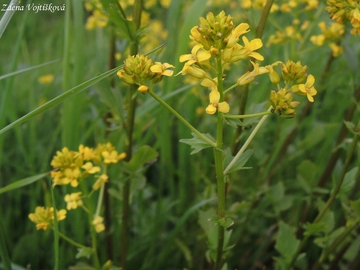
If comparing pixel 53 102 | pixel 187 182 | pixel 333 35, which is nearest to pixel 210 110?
pixel 53 102

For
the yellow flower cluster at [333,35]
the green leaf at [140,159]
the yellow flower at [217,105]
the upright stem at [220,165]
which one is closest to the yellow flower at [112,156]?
the green leaf at [140,159]

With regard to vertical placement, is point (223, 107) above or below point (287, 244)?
above

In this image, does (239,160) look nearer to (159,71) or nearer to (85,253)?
(159,71)

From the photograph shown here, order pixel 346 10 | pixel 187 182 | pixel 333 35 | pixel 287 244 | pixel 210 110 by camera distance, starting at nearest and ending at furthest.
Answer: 1. pixel 210 110
2. pixel 346 10
3. pixel 287 244
4. pixel 333 35
5. pixel 187 182

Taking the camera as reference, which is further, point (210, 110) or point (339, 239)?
point (339, 239)

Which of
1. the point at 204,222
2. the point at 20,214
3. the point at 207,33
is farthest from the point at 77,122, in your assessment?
the point at 207,33

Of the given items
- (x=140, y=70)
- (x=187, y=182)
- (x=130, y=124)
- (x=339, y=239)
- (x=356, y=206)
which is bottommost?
(x=187, y=182)
